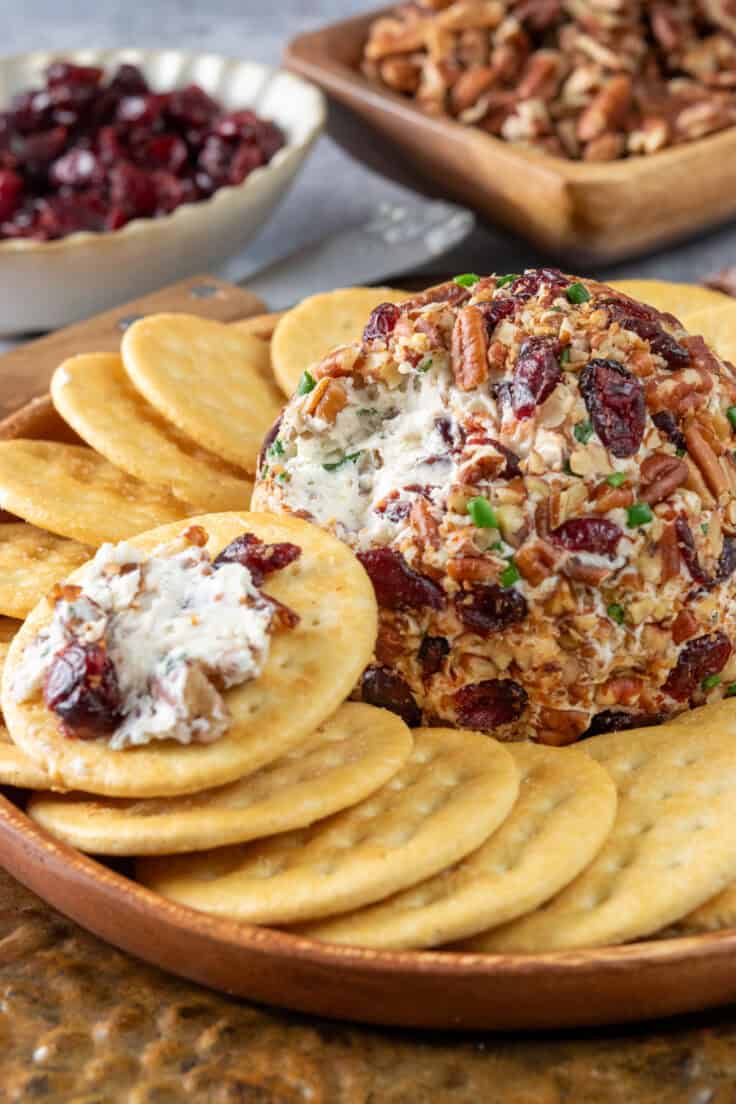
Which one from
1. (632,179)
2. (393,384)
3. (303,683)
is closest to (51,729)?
(303,683)

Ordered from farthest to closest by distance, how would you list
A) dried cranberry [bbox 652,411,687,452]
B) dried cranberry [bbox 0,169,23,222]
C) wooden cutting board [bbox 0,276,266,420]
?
1. dried cranberry [bbox 0,169,23,222]
2. wooden cutting board [bbox 0,276,266,420]
3. dried cranberry [bbox 652,411,687,452]

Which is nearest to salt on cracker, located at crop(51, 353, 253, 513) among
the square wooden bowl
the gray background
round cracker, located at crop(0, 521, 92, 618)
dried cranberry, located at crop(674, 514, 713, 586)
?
round cracker, located at crop(0, 521, 92, 618)

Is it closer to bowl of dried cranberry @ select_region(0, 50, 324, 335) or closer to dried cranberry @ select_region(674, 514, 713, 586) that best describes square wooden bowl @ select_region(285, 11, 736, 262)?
bowl of dried cranberry @ select_region(0, 50, 324, 335)

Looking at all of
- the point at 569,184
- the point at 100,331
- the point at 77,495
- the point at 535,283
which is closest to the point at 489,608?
the point at 535,283

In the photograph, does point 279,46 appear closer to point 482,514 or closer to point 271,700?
point 482,514

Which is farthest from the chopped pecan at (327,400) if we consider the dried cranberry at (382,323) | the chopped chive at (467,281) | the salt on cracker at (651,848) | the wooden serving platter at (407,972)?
the wooden serving platter at (407,972)
